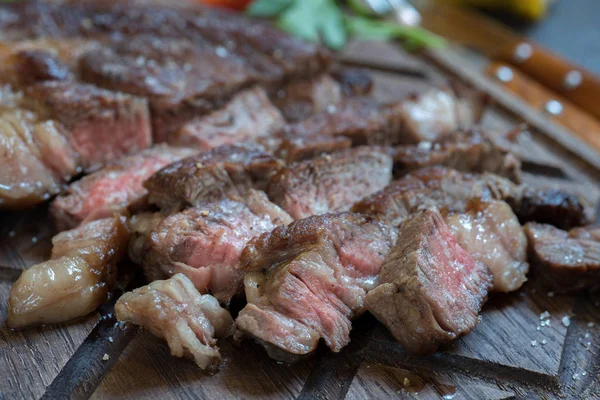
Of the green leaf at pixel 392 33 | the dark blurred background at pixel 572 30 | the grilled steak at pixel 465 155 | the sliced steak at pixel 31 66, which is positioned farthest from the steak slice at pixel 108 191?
the dark blurred background at pixel 572 30

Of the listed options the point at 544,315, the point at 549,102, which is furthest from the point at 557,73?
the point at 544,315

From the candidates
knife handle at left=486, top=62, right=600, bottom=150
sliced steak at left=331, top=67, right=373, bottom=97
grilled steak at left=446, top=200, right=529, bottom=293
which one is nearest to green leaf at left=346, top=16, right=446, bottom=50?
knife handle at left=486, top=62, right=600, bottom=150

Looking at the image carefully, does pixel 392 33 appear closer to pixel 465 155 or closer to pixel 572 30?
pixel 465 155

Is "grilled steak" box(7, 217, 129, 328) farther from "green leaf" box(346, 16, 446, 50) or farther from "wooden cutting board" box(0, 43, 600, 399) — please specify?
"green leaf" box(346, 16, 446, 50)

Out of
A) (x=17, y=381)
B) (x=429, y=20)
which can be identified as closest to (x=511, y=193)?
(x=17, y=381)

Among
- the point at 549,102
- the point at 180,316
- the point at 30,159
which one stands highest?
the point at 549,102

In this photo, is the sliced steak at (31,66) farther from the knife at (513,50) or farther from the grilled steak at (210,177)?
the knife at (513,50)
